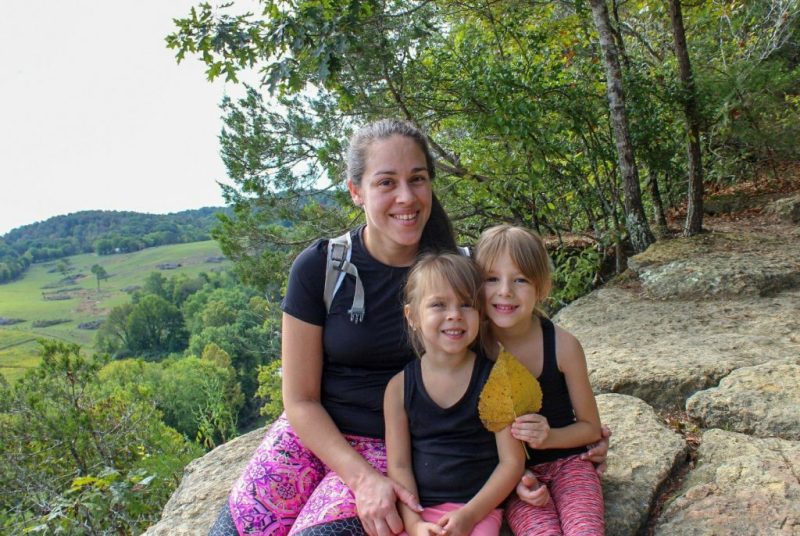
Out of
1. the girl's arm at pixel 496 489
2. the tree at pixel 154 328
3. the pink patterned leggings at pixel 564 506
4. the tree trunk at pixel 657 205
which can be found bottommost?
the tree at pixel 154 328

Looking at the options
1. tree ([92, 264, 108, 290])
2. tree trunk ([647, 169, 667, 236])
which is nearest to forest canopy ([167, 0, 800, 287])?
tree trunk ([647, 169, 667, 236])

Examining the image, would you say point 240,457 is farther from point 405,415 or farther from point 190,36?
point 190,36

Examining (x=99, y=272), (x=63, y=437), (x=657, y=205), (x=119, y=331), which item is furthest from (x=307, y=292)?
(x=99, y=272)

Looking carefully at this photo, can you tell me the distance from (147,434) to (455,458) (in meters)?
8.99

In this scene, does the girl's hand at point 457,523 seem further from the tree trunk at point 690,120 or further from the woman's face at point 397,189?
the tree trunk at point 690,120

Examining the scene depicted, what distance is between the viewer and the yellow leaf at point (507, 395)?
186 cm

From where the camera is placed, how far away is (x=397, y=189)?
2086 millimetres

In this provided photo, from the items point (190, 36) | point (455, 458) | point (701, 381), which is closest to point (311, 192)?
point (190, 36)

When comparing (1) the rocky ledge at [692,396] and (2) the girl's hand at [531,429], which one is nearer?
(2) the girl's hand at [531,429]

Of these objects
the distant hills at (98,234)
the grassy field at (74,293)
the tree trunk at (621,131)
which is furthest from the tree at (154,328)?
the tree trunk at (621,131)

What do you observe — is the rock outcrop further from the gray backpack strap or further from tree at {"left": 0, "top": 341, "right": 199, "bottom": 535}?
tree at {"left": 0, "top": 341, "right": 199, "bottom": 535}

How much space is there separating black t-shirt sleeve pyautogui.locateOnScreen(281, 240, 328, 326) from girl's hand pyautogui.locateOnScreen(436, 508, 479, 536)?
78 centimetres

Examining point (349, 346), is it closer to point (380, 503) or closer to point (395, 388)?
point (395, 388)

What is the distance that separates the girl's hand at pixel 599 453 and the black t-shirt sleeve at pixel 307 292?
1.01m
